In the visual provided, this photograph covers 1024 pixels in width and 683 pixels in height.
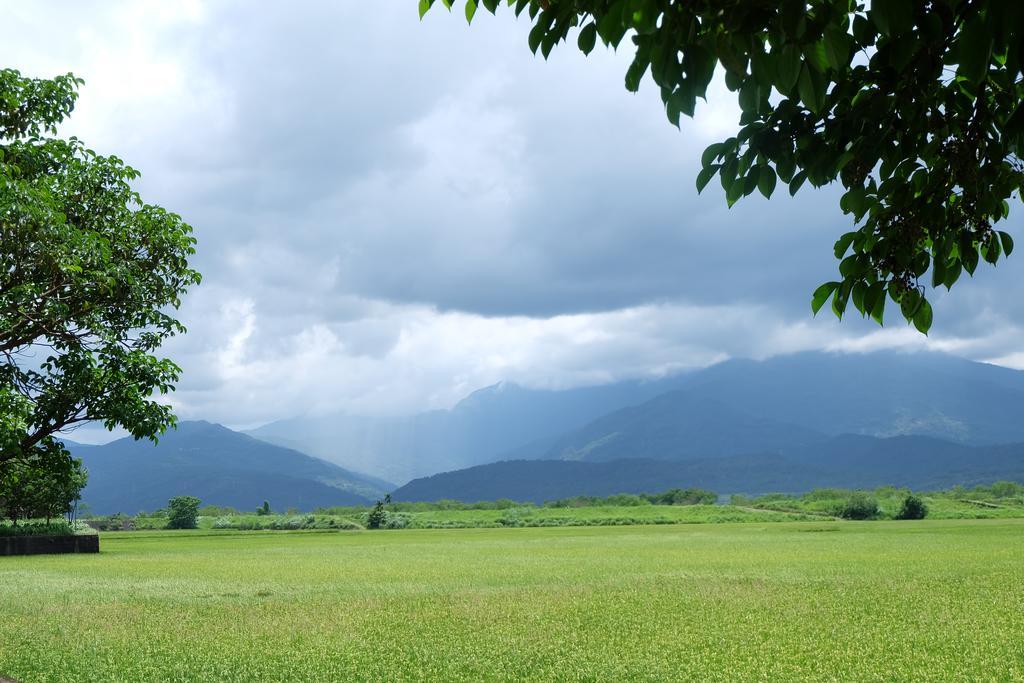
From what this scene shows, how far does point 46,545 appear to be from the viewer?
4975 cm

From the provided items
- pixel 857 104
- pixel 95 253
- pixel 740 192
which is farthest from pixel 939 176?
pixel 95 253

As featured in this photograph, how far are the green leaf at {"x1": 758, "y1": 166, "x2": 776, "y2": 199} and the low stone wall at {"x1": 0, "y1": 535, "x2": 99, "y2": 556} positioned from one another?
54524 mm

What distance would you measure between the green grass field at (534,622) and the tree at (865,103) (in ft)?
26.0

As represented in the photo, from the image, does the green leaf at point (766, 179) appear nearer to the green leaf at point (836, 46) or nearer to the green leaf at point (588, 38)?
the green leaf at point (588, 38)

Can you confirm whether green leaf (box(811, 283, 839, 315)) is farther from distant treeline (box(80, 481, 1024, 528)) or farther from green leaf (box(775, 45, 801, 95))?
distant treeline (box(80, 481, 1024, 528))

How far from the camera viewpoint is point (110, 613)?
62.5 ft

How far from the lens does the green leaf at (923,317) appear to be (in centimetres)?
509

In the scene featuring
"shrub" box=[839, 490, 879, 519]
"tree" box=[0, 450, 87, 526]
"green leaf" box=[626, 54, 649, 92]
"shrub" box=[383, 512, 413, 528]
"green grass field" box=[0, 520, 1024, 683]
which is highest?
"green leaf" box=[626, 54, 649, 92]

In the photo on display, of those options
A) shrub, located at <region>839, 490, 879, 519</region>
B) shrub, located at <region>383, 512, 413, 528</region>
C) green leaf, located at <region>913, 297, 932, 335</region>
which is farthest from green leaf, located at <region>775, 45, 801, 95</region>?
shrub, located at <region>383, 512, 413, 528</region>

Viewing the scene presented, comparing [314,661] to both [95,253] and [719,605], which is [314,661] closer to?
[95,253]

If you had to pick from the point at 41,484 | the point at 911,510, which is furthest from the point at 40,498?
the point at 911,510

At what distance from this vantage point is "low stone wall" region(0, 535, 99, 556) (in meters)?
49.1

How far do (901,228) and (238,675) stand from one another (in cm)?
1091

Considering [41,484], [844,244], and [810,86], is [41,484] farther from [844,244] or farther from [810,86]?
[810,86]
